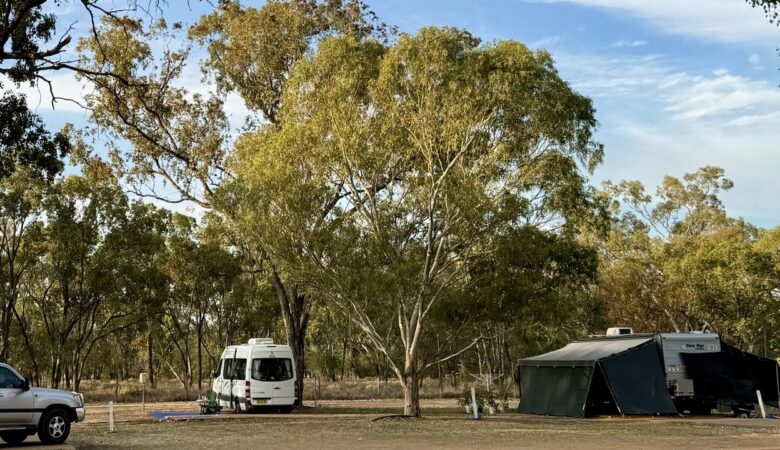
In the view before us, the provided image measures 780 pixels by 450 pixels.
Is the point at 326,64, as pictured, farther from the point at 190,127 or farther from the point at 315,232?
the point at 190,127

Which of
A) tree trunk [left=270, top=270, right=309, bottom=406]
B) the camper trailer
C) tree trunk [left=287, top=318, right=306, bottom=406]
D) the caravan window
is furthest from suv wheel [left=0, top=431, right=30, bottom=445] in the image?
tree trunk [left=287, top=318, right=306, bottom=406]

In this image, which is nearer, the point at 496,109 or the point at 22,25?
the point at 22,25

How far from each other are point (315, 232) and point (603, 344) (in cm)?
1039

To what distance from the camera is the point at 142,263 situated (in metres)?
41.2

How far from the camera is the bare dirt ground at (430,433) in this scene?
1561 centimetres

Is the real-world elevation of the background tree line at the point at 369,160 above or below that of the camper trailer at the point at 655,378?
above

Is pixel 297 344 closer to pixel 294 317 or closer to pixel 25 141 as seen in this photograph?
pixel 294 317

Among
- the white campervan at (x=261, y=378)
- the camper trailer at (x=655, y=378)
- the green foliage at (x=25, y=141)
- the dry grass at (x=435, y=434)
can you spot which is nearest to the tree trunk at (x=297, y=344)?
the white campervan at (x=261, y=378)

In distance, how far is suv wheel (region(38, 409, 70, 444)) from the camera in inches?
597

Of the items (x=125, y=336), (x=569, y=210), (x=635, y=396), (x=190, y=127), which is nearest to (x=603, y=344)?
(x=635, y=396)

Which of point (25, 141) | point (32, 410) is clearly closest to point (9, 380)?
point (32, 410)

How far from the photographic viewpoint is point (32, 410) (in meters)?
15.1

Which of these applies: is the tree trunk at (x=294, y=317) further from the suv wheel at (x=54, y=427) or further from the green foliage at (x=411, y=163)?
the suv wheel at (x=54, y=427)

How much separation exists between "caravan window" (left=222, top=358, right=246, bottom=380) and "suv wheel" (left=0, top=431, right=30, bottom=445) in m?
10.9
